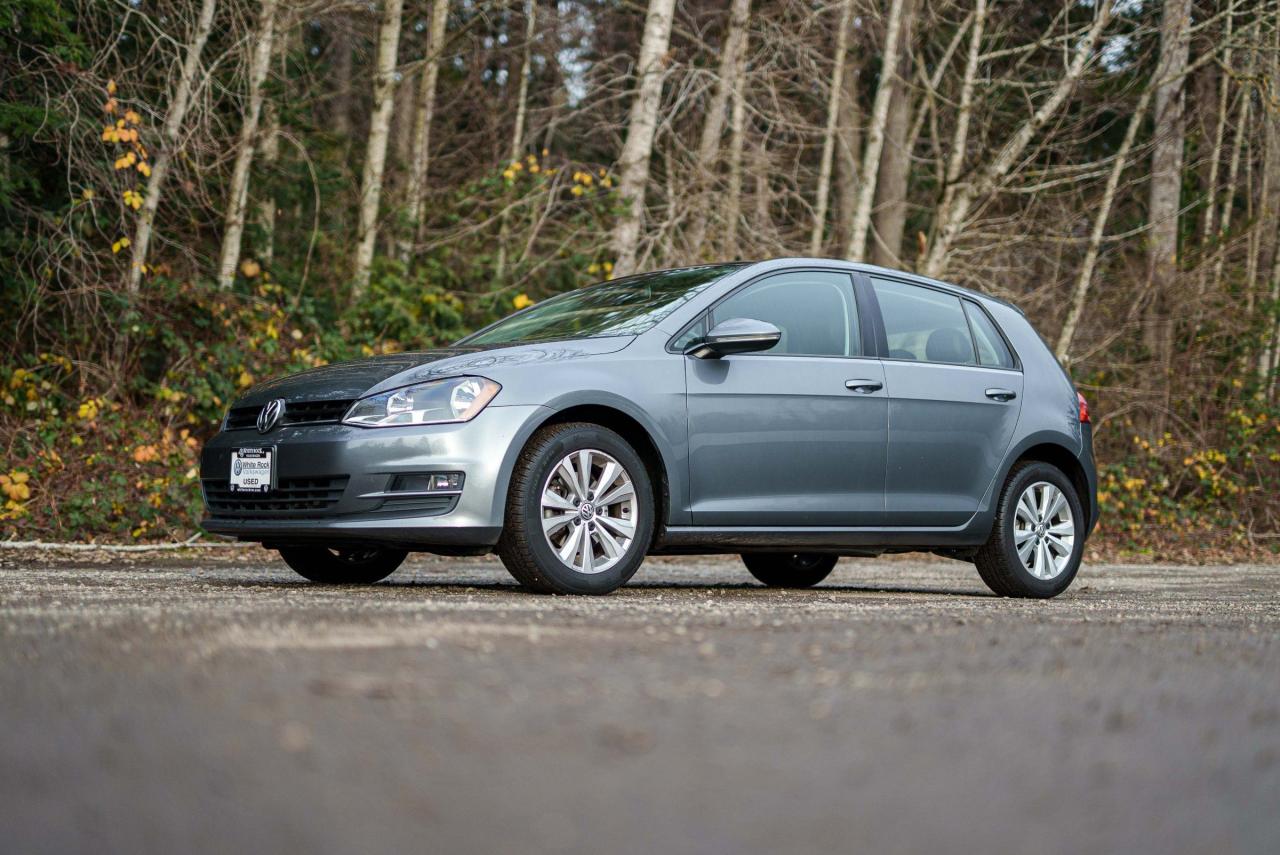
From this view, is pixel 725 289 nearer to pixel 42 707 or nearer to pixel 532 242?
pixel 42 707

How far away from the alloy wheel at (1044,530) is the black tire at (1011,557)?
0.10 feet

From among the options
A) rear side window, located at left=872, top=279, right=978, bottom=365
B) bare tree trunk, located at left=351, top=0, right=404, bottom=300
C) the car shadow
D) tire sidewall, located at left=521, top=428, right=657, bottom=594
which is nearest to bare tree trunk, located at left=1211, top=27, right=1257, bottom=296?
bare tree trunk, located at left=351, top=0, right=404, bottom=300

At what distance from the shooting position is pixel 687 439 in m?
6.76

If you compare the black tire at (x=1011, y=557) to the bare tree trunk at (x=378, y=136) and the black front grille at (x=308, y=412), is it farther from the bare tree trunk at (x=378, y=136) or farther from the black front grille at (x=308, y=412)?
the bare tree trunk at (x=378, y=136)

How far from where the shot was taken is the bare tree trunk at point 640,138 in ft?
48.8

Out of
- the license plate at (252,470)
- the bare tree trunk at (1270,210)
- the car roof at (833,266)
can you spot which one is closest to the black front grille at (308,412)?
the license plate at (252,470)

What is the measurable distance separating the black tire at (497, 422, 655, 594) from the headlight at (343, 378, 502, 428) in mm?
308

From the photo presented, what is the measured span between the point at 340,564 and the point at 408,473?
1681mm

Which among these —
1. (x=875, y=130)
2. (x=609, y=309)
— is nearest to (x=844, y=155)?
(x=875, y=130)

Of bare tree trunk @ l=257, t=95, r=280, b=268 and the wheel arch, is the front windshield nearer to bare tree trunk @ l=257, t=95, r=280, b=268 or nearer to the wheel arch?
the wheel arch

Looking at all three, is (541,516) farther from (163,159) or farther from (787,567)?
(163,159)

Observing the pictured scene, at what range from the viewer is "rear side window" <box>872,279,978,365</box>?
7.82 metres

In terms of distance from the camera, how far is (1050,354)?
8.59m

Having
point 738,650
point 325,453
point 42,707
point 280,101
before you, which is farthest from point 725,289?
point 280,101
